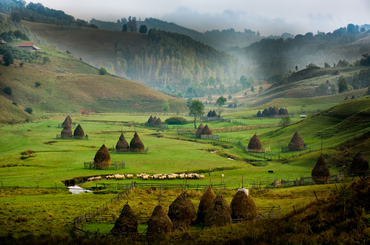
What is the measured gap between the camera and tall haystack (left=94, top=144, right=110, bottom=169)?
59562 millimetres

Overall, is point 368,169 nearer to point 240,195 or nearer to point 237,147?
point 240,195

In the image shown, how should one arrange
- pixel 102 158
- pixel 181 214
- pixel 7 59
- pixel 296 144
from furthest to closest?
pixel 7 59 → pixel 296 144 → pixel 102 158 → pixel 181 214

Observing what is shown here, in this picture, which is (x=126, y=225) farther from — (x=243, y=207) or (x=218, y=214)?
(x=243, y=207)

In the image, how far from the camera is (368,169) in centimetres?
4903

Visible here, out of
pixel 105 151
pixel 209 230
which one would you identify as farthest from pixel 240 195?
pixel 105 151

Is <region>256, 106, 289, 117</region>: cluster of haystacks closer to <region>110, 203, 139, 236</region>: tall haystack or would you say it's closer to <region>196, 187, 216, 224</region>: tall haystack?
<region>196, 187, 216, 224</region>: tall haystack

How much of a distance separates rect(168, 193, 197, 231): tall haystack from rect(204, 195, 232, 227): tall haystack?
5.30ft

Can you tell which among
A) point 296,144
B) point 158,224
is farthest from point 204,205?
point 296,144

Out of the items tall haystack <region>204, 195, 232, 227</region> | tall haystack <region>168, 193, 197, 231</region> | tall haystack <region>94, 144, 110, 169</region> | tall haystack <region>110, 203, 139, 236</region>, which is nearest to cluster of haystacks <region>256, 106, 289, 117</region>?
tall haystack <region>94, 144, 110, 169</region>

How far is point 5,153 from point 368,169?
65430 millimetres

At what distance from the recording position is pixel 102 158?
5975 cm

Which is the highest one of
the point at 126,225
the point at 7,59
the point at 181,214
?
the point at 7,59

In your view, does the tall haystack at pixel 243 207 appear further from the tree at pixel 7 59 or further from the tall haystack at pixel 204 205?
the tree at pixel 7 59

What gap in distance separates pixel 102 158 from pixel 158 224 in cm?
3308
